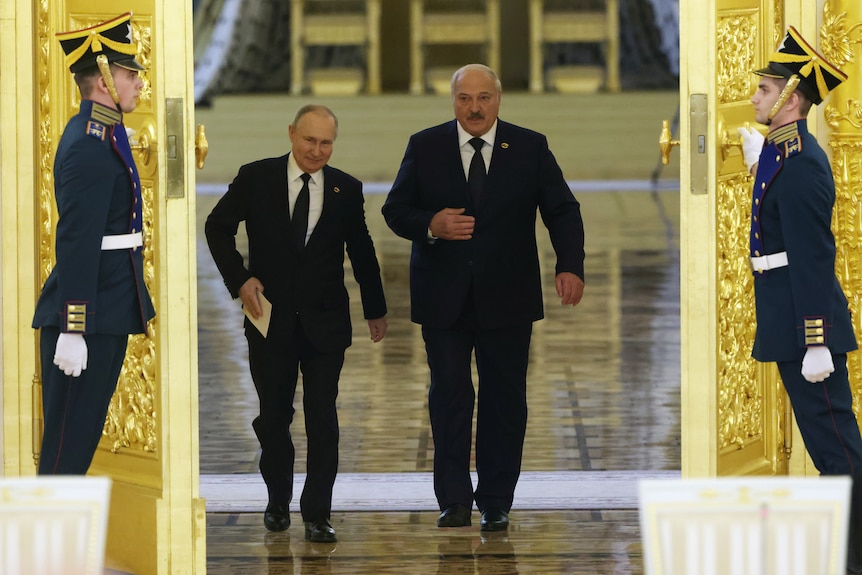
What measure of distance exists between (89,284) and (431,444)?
2713 mm

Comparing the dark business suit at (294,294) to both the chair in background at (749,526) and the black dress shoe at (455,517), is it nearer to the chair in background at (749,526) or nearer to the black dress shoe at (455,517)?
the black dress shoe at (455,517)

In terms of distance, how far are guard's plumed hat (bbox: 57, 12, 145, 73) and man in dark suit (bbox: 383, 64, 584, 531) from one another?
1.23 m

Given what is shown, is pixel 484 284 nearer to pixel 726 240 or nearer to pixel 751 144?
pixel 726 240

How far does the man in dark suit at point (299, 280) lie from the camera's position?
501 centimetres

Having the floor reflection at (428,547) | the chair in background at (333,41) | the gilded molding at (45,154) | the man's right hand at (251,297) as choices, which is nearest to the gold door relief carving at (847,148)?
the floor reflection at (428,547)

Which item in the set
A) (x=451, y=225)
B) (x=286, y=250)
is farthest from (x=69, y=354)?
(x=451, y=225)

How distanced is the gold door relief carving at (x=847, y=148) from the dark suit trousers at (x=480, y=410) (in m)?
1.03

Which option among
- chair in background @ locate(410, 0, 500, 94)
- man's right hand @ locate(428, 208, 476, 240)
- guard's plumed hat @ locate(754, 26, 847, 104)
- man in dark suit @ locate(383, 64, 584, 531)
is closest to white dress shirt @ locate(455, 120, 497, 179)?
man in dark suit @ locate(383, 64, 584, 531)

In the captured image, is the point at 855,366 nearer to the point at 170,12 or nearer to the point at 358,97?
the point at 170,12

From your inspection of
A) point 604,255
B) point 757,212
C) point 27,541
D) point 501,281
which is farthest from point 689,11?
point 604,255

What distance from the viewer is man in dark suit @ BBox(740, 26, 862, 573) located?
416 centimetres

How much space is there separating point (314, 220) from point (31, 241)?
0.90 m

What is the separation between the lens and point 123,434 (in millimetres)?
4574

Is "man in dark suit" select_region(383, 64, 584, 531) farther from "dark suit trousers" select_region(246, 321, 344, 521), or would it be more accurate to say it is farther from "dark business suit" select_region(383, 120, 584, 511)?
"dark suit trousers" select_region(246, 321, 344, 521)
